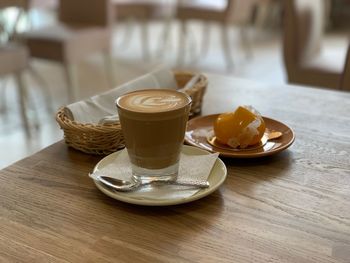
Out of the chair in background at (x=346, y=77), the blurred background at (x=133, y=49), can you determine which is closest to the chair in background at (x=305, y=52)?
the blurred background at (x=133, y=49)

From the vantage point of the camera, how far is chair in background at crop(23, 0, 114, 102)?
2590mm

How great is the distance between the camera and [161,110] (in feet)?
2.35

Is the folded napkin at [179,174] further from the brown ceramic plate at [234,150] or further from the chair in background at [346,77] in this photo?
the chair in background at [346,77]

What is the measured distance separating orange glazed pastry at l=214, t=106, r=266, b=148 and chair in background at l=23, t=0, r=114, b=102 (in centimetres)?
183

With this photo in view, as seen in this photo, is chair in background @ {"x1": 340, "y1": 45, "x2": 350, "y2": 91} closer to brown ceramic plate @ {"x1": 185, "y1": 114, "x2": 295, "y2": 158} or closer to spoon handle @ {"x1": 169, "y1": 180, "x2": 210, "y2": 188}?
brown ceramic plate @ {"x1": 185, "y1": 114, "x2": 295, "y2": 158}

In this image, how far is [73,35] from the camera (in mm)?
2604

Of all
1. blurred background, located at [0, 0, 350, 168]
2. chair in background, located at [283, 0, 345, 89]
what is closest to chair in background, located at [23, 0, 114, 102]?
blurred background, located at [0, 0, 350, 168]

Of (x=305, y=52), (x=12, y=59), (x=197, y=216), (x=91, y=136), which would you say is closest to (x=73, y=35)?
(x=12, y=59)

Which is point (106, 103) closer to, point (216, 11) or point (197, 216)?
point (197, 216)

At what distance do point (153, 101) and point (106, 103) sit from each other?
0.25 meters

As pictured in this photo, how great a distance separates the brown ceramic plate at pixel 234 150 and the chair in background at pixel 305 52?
114cm

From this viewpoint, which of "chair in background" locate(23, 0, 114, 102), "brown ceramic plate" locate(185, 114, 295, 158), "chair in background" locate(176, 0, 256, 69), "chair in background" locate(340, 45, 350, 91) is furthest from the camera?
"chair in background" locate(176, 0, 256, 69)

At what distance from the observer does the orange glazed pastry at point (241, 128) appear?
876mm

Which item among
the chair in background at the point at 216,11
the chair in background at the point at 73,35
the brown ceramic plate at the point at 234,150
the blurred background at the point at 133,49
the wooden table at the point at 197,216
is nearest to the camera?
the wooden table at the point at 197,216
